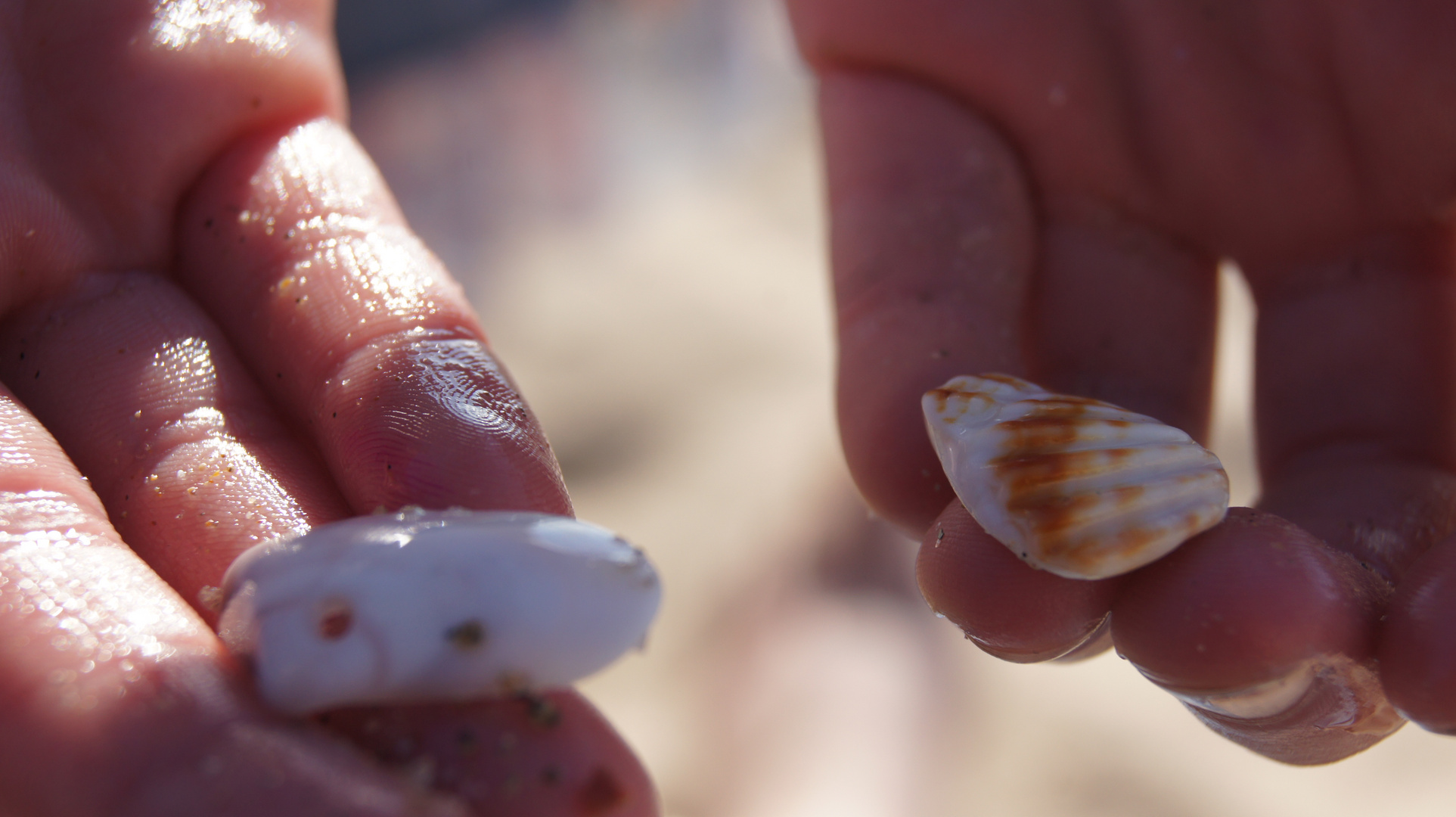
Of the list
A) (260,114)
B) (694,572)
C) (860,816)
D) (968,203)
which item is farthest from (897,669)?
(260,114)

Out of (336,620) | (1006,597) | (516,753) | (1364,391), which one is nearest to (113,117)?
(336,620)

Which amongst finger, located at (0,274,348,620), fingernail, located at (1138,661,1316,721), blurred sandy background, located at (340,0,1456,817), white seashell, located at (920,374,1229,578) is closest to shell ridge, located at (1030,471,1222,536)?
white seashell, located at (920,374,1229,578)

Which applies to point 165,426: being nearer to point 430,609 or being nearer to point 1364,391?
point 430,609

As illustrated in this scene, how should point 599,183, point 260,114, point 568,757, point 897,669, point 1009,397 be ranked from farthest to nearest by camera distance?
point 599,183
point 897,669
point 260,114
point 1009,397
point 568,757

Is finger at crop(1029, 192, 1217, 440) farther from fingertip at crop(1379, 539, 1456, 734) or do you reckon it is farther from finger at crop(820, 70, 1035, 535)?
fingertip at crop(1379, 539, 1456, 734)

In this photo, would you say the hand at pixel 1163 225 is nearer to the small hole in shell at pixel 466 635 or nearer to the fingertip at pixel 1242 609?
the fingertip at pixel 1242 609

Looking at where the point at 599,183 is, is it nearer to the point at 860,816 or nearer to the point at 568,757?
the point at 860,816

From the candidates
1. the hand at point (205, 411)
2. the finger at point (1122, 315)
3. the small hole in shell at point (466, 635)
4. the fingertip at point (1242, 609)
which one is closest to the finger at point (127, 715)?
the hand at point (205, 411)
